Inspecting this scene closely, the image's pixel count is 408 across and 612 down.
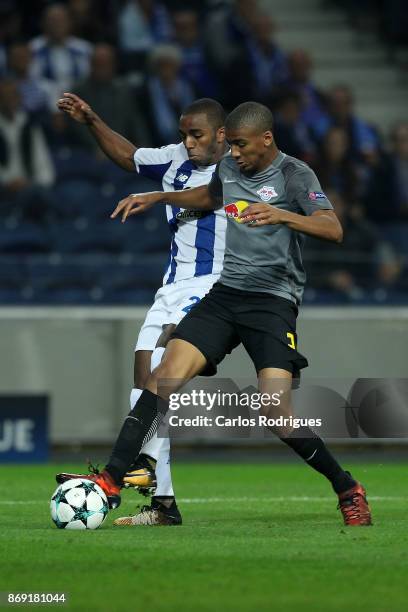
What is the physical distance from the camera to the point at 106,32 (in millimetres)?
16781

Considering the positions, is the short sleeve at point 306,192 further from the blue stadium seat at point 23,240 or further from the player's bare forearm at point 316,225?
the blue stadium seat at point 23,240

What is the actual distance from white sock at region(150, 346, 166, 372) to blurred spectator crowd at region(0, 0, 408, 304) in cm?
580

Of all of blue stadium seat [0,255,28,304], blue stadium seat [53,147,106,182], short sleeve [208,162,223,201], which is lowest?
short sleeve [208,162,223,201]

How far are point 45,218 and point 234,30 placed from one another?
13.0 ft

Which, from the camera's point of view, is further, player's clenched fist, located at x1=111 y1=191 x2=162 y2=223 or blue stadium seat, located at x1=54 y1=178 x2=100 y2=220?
blue stadium seat, located at x1=54 y1=178 x2=100 y2=220

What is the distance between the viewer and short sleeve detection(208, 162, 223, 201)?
732cm

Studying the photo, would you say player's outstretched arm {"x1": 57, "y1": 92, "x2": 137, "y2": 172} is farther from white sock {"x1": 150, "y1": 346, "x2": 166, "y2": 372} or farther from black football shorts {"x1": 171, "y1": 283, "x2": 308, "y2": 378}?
black football shorts {"x1": 171, "y1": 283, "x2": 308, "y2": 378}

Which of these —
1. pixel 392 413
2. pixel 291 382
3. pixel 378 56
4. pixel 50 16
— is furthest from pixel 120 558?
pixel 378 56

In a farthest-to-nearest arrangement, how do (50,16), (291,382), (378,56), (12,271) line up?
(378,56), (50,16), (12,271), (291,382)

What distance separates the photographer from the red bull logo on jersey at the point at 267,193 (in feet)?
23.2

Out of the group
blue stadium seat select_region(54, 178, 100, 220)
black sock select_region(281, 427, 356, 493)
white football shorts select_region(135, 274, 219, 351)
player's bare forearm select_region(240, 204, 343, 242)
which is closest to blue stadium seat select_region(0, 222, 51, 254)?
blue stadium seat select_region(54, 178, 100, 220)

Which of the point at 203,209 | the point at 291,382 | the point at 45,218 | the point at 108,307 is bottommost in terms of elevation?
the point at 291,382

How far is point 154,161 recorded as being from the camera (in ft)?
26.0

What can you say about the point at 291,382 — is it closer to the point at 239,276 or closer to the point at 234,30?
the point at 239,276
